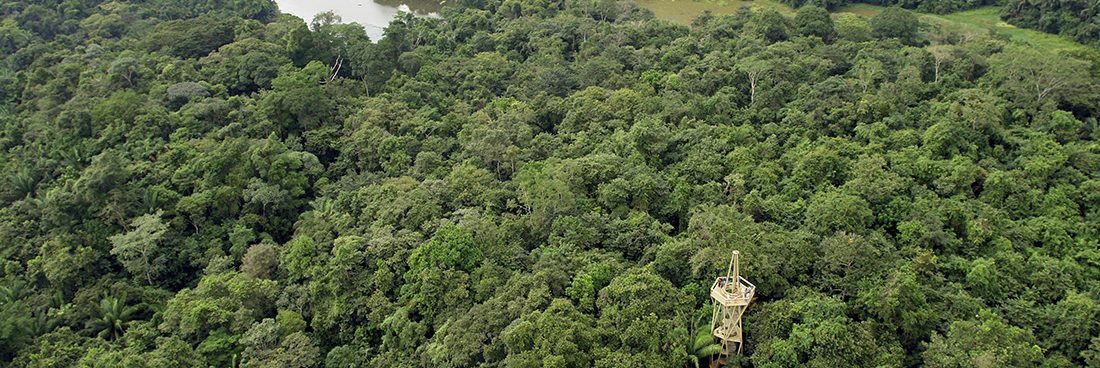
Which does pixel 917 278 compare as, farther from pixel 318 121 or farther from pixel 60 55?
pixel 60 55

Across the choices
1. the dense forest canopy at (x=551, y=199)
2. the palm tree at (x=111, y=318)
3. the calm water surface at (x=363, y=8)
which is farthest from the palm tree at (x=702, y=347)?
the calm water surface at (x=363, y=8)

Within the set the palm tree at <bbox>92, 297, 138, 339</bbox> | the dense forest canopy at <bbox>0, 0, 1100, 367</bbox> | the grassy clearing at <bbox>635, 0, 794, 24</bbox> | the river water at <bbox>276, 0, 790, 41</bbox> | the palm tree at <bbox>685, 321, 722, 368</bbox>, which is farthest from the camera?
the river water at <bbox>276, 0, 790, 41</bbox>

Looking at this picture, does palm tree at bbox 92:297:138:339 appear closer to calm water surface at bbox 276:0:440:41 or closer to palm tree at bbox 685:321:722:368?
palm tree at bbox 685:321:722:368

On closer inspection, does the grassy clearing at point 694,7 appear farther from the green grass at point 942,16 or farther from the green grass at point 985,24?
the green grass at point 985,24

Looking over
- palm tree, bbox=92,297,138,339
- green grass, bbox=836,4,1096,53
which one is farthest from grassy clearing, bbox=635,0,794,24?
palm tree, bbox=92,297,138,339

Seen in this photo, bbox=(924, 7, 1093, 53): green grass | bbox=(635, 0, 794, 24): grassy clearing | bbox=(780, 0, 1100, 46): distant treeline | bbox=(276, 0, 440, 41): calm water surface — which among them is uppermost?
bbox=(276, 0, 440, 41): calm water surface

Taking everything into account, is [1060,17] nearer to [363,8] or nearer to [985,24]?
[985,24]
